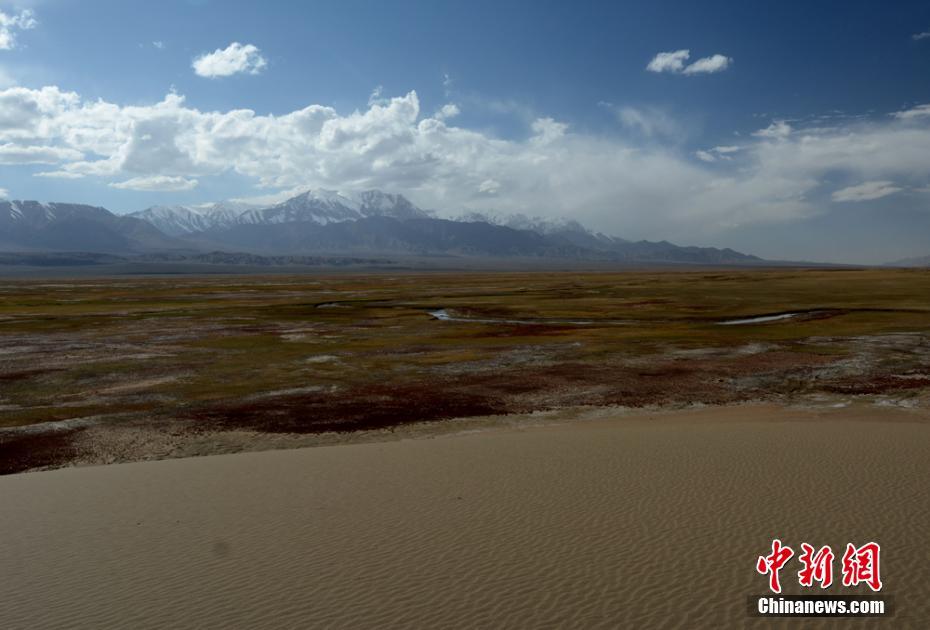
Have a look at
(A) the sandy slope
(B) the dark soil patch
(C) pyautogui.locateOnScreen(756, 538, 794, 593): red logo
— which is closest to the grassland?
(B) the dark soil patch

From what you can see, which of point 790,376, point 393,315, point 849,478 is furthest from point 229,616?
point 393,315

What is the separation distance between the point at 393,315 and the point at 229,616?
206 feet

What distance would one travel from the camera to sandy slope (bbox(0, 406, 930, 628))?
383 inches

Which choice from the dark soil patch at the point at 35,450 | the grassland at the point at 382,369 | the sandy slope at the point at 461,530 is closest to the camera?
the sandy slope at the point at 461,530

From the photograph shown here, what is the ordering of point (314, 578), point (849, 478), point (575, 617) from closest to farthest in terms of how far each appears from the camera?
point (575, 617)
point (314, 578)
point (849, 478)

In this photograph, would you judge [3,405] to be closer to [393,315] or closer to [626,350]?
[626,350]

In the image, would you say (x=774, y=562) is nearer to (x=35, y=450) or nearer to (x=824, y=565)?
(x=824, y=565)

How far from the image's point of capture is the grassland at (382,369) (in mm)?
25094

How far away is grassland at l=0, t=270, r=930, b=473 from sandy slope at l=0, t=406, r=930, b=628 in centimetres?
533

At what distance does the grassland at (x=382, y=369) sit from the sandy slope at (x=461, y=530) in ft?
17.5

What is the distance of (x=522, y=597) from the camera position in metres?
9.91

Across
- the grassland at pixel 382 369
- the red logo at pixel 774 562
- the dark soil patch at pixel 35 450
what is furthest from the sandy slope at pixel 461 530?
the grassland at pixel 382 369

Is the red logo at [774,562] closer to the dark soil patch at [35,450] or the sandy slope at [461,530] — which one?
the sandy slope at [461,530]

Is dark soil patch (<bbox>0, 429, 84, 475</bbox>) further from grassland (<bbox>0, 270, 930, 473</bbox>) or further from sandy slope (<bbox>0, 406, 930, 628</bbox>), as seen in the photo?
sandy slope (<bbox>0, 406, 930, 628</bbox>)
